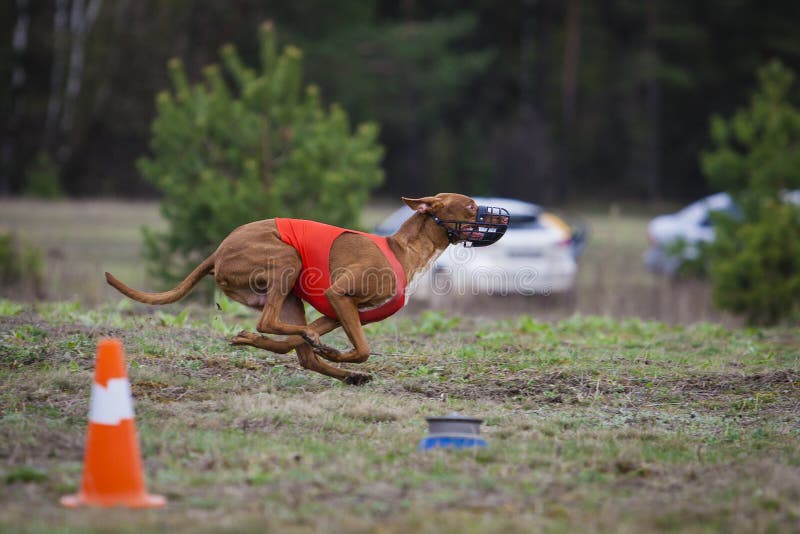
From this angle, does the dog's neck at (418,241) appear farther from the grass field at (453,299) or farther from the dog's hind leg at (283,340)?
the grass field at (453,299)

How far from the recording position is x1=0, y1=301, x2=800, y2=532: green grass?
4.66m

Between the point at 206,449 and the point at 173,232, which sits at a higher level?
the point at 173,232

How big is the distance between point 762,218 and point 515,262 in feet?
13.0

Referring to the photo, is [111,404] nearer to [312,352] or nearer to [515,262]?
[312,352]

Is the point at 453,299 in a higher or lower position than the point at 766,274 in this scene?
lower

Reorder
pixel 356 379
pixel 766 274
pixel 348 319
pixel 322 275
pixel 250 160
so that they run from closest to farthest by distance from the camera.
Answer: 1. pixel 348 319
2. pixel 322 275
3. pixel 356 379
4. pixel 250 160
5. pixel 766 274

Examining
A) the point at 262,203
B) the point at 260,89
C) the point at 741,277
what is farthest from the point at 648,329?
the point at 260,89

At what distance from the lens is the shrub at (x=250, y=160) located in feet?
45.3

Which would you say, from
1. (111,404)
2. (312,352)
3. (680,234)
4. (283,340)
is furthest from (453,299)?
(111,404)

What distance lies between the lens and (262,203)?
1369 cm

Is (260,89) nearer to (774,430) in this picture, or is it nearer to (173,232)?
(173,232)

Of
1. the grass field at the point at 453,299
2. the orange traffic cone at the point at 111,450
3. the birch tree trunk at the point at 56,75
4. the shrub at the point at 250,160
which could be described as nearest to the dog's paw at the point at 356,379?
the orange traffic cone at the point at 111,450

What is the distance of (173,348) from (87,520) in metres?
3.75

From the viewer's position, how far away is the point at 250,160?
1389 cm
